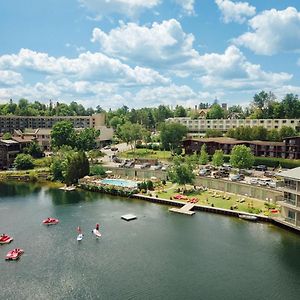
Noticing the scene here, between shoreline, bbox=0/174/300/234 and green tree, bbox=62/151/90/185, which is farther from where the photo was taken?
green tree, bbox=62/151/90/185

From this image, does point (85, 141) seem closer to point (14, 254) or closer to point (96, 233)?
point (96, 233)

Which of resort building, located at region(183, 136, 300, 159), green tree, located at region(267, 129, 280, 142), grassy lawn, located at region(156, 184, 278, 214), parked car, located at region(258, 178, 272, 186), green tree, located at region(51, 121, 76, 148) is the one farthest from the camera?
green tree, located at region(51, 121, 76, 148)

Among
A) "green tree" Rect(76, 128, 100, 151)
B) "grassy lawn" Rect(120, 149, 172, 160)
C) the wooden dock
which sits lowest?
the wooden dock

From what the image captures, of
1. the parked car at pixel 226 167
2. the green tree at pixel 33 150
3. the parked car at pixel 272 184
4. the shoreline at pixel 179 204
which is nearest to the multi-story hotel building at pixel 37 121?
the green tree at pixel 33 150

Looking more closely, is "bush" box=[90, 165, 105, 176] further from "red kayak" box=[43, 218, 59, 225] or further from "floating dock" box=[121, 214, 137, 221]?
"red kayak" box=[43, 218, 59, 225]

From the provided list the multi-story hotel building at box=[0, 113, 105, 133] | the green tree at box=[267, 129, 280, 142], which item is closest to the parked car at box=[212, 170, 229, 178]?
the green tree at box=[267, 129, 280, 142]

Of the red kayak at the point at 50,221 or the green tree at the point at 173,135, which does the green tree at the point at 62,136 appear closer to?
the green tree at the point at 173,135

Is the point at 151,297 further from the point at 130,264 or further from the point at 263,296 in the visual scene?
the point at 263,296

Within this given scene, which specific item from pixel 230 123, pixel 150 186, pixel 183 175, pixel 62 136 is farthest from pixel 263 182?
pixel 230 123
